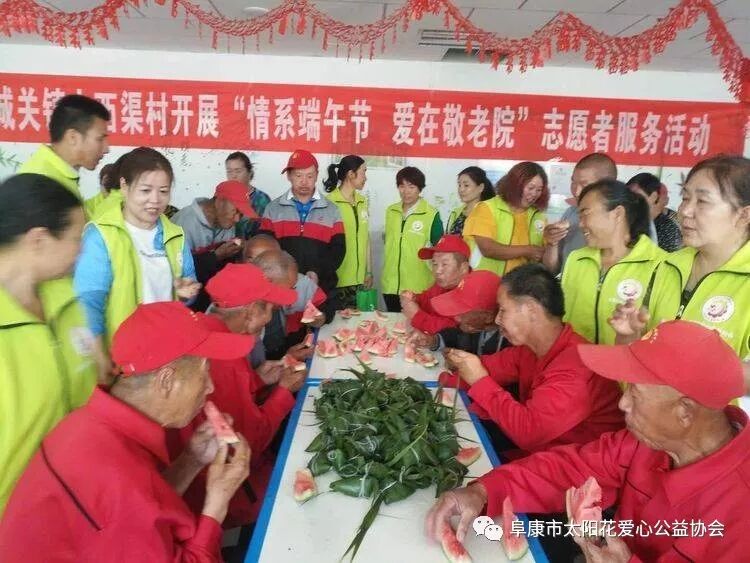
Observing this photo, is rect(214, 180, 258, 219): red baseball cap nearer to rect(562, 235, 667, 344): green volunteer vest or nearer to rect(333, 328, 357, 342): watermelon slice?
rect(333, 328, 357, 342): watermelon slice

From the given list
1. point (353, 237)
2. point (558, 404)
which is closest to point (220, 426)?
point (558, 404)

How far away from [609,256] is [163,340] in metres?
1.89

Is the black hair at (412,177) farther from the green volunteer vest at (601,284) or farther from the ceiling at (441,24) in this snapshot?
the green volunteer vest at (601,284)

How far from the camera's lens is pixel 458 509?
134 cm

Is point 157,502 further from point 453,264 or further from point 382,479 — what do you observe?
point 453,264

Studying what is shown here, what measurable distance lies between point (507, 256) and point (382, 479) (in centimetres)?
218

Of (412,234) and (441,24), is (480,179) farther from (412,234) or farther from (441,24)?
(441,24)

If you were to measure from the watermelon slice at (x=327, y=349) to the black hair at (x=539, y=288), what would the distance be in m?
1.04

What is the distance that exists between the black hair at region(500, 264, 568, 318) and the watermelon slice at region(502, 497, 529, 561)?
755 mm

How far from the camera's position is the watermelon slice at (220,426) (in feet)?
4.58

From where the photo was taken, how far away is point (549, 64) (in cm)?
519

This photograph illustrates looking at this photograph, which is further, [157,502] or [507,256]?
[507,256]

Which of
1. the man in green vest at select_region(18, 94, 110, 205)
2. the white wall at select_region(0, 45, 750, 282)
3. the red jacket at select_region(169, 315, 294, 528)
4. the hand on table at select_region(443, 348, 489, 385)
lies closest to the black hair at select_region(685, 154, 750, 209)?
the hand on table at select_region(443, 348, 489, 385)

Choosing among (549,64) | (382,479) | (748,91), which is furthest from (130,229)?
(748,91)
